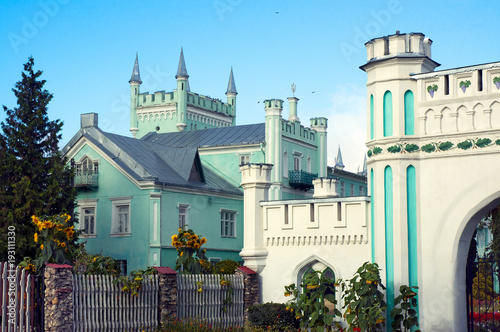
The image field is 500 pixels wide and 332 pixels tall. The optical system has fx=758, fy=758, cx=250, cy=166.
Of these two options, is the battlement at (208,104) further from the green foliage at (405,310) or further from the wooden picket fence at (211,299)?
the green foliage at (405,310)

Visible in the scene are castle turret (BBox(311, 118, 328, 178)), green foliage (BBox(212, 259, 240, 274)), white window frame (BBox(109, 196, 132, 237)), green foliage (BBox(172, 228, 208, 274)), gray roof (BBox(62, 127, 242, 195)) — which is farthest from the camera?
castle turret (BBox(311, 118, 328, 178))

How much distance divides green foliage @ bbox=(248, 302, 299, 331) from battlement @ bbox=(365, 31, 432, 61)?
278 inches

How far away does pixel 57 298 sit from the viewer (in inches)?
665

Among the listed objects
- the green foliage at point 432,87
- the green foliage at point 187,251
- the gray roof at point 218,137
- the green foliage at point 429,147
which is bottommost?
the green foliage at point 187,251

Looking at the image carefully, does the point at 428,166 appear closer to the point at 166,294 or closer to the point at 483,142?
the point at 483,142

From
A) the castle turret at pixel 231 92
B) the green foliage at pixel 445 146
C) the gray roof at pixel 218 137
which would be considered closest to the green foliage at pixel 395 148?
the green foliage at pixel 445 146

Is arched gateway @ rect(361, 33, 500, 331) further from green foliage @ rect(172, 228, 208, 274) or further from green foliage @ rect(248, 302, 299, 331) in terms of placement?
green foliage @ rect(172, 228, 208, 274)

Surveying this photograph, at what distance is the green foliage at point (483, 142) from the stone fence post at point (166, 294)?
26.8 ft

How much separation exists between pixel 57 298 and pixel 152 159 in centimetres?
2146

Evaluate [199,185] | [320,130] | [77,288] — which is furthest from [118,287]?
[320,130]

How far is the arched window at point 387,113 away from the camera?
1787cm

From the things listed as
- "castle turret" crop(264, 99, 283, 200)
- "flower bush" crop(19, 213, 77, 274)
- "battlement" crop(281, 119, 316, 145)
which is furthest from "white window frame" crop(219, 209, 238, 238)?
"flower bush" crop(19, 213, 77, 274)

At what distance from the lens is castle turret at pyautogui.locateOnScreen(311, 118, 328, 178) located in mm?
45531

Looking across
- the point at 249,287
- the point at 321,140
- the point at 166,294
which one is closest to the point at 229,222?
the point at 321,140
